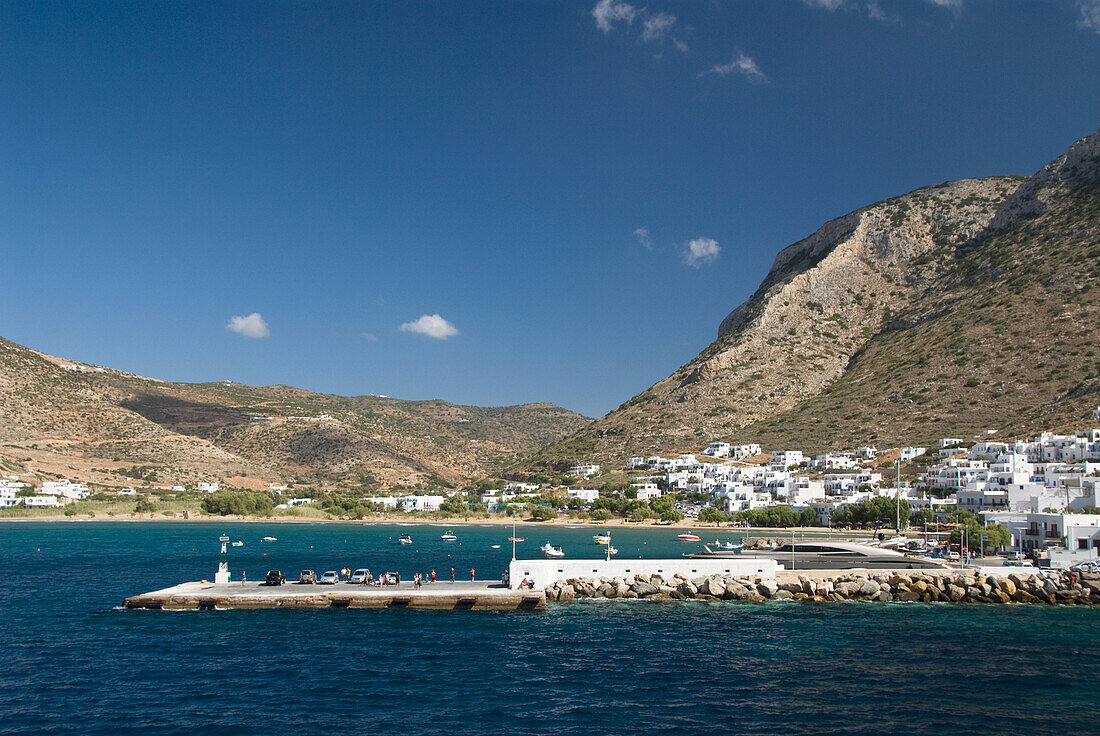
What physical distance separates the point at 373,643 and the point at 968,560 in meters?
44.5

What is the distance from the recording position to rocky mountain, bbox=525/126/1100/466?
125938mm

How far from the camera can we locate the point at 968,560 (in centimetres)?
6097

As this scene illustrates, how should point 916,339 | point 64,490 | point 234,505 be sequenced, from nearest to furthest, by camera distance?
point 64,490 → point 234,505 → point 916,339

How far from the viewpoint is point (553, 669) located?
107ft

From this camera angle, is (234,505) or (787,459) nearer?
(787,459)

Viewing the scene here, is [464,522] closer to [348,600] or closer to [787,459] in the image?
[787,459]

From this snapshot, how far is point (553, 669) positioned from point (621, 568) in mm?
19903

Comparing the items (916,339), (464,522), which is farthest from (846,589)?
(916,339)

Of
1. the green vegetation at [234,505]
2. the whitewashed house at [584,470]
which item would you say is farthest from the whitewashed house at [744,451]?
the green vegetation at [234,505]

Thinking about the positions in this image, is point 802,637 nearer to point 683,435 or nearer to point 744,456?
point 744,456

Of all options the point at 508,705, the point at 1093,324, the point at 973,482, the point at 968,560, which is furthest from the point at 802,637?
the point at 1093,324

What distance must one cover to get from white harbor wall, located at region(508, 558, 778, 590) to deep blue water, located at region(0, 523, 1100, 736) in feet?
9.96

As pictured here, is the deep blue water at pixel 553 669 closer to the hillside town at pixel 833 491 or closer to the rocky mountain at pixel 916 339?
the hillside town at pixel 833 491

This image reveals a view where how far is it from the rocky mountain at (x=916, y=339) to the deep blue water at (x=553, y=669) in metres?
86.0
